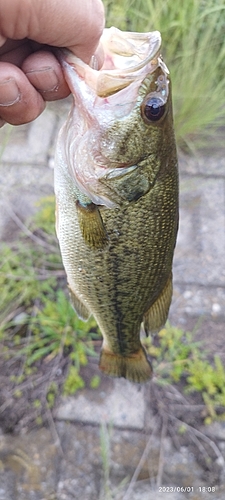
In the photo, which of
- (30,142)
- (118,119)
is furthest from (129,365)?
(30,142)

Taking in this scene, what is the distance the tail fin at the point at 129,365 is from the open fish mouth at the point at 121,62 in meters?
0.80

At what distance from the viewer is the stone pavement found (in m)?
1.59

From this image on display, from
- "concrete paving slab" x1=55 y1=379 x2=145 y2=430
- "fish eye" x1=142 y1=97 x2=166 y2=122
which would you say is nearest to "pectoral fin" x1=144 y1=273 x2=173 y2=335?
"fish eye" x1=142 y1=97 x2=166 y2=122

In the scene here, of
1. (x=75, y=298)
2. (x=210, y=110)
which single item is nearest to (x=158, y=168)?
(x=75, y=298)

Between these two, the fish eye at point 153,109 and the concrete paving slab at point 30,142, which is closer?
the fish eye at point 153,109

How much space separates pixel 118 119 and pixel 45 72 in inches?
6.9

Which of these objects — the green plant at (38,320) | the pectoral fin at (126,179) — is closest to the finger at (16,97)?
the pectoral fin at (126,179)

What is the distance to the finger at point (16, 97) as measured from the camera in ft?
2.95

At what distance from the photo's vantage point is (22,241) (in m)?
2.08

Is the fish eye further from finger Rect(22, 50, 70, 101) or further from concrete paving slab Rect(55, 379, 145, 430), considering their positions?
concrete paving slab Rect(55, 379, 145, 430)

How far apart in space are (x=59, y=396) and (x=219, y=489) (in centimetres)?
70

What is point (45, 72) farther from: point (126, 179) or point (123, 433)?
point (123, 433)

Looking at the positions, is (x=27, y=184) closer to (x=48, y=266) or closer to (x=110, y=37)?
(x=48, y=266)

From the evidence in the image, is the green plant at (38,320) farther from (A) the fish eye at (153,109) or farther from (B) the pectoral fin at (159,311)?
(A) the fish eye at (153,109)
